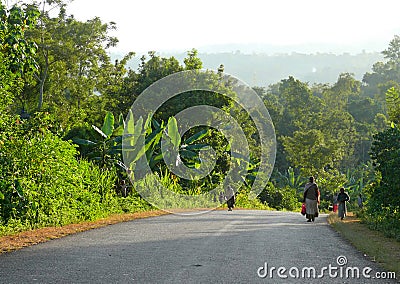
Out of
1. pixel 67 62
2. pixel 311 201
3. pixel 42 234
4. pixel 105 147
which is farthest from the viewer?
pixel 67 62

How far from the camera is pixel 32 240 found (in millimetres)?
11883

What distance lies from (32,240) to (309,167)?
4403 centimetres

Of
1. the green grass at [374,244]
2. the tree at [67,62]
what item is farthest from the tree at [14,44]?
the tree at [67,62]

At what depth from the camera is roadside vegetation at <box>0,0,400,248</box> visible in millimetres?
13570

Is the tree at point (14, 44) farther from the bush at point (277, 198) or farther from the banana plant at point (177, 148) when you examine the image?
the bush at point (277, 198)

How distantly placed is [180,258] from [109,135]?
44.2 ft

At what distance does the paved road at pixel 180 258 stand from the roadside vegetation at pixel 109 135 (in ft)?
6.72

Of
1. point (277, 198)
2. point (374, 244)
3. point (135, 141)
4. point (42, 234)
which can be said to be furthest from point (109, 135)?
point (277, 198)

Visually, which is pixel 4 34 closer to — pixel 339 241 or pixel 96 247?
pixel 96 247

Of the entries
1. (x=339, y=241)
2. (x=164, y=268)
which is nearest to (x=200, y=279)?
(x=164, y=268)

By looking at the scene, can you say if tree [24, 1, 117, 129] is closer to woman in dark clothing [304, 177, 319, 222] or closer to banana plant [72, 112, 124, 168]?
banana plant [72, 112, 124, 168]

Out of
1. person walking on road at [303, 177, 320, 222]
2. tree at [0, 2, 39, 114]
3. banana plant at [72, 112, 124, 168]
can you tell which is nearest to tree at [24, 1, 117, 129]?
banana plant at [72, 112, 124, 168]

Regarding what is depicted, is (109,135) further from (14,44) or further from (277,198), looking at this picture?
(277,198)

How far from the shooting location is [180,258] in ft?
32.1
